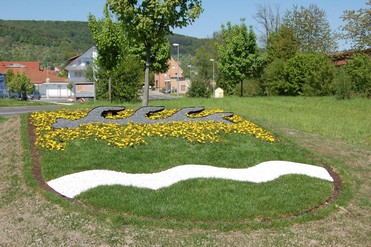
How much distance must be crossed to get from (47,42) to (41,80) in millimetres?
109995

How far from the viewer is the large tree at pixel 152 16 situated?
537 inches

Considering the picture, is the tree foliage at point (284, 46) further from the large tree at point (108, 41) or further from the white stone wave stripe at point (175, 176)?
the white stone wave stripe at point (175, 176)

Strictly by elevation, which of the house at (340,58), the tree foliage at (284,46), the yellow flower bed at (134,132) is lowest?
the yellow flower bed at (134,132)

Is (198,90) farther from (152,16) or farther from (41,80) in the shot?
(41,80)

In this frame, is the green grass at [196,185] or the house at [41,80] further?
the house at [41,80]

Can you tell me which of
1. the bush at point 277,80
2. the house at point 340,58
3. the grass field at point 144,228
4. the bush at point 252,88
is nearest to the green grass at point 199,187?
the grass field at point 144,228

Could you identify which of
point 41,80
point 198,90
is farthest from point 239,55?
point 41,80

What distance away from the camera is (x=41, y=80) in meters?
86.2

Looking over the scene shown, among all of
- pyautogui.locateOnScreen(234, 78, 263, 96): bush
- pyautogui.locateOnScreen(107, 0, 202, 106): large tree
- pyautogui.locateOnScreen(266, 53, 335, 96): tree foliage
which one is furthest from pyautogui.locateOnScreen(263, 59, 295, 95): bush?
pyautogui.locateOnScreen(107, 0, 202, 106): large tree

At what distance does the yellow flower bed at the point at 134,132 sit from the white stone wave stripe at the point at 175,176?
1.46 meters

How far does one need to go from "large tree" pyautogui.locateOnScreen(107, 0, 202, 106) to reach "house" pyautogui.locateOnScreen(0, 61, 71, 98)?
211 feet

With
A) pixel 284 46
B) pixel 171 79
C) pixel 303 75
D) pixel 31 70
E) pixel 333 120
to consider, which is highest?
pixel 284 46

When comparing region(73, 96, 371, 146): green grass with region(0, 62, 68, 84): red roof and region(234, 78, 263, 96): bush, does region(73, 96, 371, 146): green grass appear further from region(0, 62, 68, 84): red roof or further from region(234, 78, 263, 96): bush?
region(0, 62, 68, 84): red roof

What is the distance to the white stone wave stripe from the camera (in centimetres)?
712
